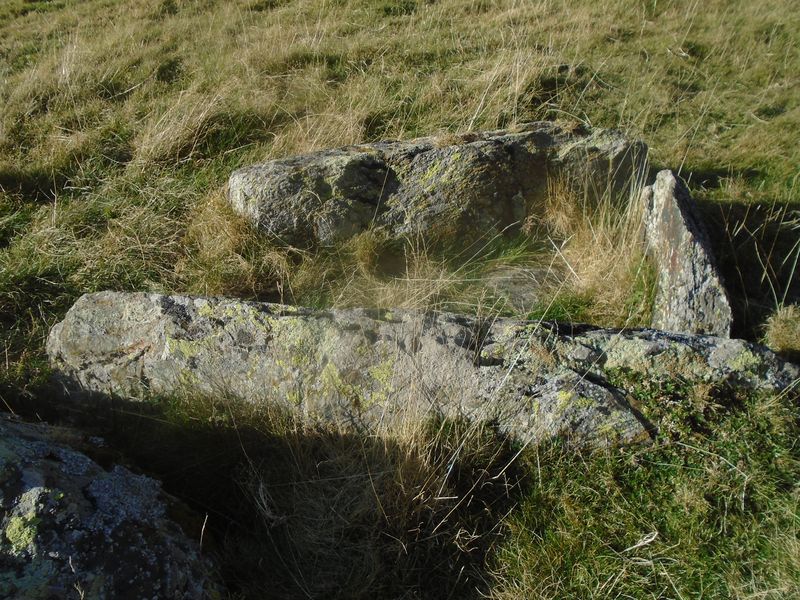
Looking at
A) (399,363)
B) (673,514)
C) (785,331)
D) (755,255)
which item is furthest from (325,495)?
(755,255)

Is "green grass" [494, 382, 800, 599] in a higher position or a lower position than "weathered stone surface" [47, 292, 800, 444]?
lower

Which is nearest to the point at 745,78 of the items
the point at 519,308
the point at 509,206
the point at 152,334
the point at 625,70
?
the point at 625,70

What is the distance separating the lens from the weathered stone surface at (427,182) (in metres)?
4.66

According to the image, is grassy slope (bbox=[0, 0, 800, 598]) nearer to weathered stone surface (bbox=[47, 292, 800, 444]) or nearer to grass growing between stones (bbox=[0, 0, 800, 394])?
grass growing between stones (bbox=[0, 0, 800, 394])

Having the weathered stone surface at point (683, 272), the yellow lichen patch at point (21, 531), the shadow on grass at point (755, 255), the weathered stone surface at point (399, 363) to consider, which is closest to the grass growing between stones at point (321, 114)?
the shadow on grass at point (755, 255)

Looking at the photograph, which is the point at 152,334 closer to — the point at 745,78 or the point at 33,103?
the point at 33,103

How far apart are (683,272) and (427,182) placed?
1.88 m

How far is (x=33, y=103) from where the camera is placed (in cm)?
644

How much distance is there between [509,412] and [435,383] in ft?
1.26

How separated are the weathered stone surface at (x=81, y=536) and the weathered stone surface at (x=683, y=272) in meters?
3.00

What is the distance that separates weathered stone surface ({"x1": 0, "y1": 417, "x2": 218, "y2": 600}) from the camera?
2.17 m

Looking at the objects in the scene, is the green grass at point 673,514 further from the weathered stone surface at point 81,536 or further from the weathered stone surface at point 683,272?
the weathered stone surface at point 81,536

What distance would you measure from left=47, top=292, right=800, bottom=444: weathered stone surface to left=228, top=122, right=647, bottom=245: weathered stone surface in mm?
1302

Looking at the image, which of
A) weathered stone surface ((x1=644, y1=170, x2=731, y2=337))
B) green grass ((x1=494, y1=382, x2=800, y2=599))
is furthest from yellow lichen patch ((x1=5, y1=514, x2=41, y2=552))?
weathered stone surface ((x1=644, y1=170, x2=731, y2=337))
